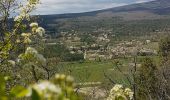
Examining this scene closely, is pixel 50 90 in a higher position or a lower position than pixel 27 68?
higher

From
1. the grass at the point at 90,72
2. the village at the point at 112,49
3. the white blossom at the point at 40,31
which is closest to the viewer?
the white blossom at the point at 40,31

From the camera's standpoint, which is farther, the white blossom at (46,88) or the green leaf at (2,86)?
the green leaf at (2,86)

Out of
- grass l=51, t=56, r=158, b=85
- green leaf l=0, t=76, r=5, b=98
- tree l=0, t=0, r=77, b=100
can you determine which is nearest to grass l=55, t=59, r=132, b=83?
grass l=51, t=56, r=158, b=85

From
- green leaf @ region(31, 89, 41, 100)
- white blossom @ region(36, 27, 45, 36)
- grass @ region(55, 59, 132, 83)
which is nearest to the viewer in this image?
green leaf @ region(31, 89, 41, 100)

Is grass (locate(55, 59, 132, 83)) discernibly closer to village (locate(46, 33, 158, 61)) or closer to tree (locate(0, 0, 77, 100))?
village (locate(46, 33, 158, 61))

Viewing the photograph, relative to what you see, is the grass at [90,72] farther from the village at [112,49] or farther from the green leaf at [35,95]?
the green leaf at [35,95]

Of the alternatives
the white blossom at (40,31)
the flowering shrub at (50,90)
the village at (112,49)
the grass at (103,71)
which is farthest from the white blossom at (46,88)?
the village at (112,49)

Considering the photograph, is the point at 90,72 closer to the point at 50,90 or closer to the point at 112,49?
the point at 112,49

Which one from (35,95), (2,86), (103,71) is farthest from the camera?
(103,71)

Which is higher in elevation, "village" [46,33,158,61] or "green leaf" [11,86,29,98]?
"green leaf" [11,86,29,98]

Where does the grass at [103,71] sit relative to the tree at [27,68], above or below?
below

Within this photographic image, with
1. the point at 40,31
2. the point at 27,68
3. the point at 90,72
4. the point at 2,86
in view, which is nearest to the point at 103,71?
the point at 40,31

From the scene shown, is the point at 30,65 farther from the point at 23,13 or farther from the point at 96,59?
the point at 96,59

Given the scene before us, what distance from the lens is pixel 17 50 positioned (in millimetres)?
8656
